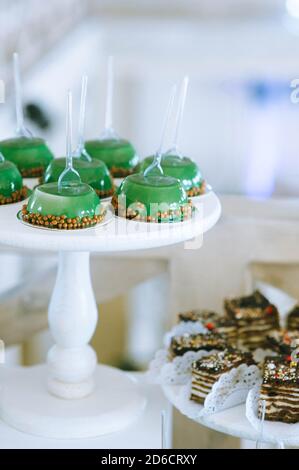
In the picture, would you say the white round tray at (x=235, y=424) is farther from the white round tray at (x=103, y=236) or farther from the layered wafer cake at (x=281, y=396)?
the white round tray at (x=103, y=236)

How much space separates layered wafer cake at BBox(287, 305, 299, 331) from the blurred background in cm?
91

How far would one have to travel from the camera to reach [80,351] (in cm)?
142

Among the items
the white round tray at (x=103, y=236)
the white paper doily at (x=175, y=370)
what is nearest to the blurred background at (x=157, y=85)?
the white paper doily at (x=175, y=370)

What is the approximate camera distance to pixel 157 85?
4.54 m

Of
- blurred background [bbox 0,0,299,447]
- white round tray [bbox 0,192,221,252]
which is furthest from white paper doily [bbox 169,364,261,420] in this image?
blurred background [bbox 0,0,299,447]

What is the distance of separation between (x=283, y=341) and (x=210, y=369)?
17 centimetres

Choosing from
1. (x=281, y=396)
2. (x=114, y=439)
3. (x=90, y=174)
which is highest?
(x=90, y=174)

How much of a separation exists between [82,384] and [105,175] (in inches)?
13.6

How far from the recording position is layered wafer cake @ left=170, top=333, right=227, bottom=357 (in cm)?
144

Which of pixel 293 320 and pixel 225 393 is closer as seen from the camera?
pixel 225 393

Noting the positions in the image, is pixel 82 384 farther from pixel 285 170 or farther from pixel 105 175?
pixel 285 170

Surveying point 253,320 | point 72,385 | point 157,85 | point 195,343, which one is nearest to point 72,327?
point 72,385

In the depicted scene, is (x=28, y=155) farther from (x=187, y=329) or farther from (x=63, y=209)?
(x=187, y=329)

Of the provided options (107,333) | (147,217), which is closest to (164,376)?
(147,217)
